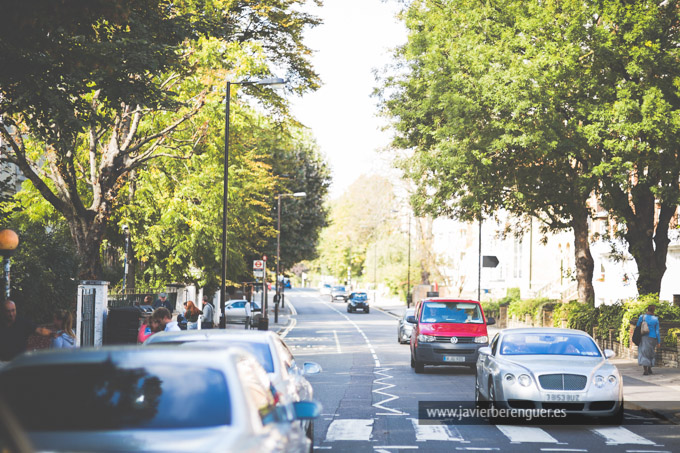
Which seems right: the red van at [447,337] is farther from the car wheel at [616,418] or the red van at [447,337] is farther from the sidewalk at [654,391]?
the car wheel at [616,418]

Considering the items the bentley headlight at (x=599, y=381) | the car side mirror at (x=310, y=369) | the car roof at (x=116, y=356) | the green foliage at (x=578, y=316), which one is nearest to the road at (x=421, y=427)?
the bentley headlight at (x=599, y=381)

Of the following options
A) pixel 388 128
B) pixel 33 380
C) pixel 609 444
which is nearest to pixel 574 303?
pixel 388 128

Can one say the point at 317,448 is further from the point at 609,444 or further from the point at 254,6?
the point at 254,6

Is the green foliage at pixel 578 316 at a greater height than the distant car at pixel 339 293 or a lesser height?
greater

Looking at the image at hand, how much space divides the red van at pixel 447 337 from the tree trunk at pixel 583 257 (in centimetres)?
940

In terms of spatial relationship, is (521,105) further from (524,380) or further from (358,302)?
(358,302)

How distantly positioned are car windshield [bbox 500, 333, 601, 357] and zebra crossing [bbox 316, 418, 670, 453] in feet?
4.56

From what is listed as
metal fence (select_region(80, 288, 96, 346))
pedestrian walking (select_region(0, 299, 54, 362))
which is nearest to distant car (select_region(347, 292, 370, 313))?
metal fence (select_region(80, 288, 96, 346))

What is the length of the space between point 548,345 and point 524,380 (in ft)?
5.16

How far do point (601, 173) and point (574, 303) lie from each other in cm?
1212

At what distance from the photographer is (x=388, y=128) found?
38.8 metres

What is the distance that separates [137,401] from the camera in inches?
198

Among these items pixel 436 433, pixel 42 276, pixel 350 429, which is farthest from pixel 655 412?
pixel 42 276

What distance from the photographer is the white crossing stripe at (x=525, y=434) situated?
40.0 ft
